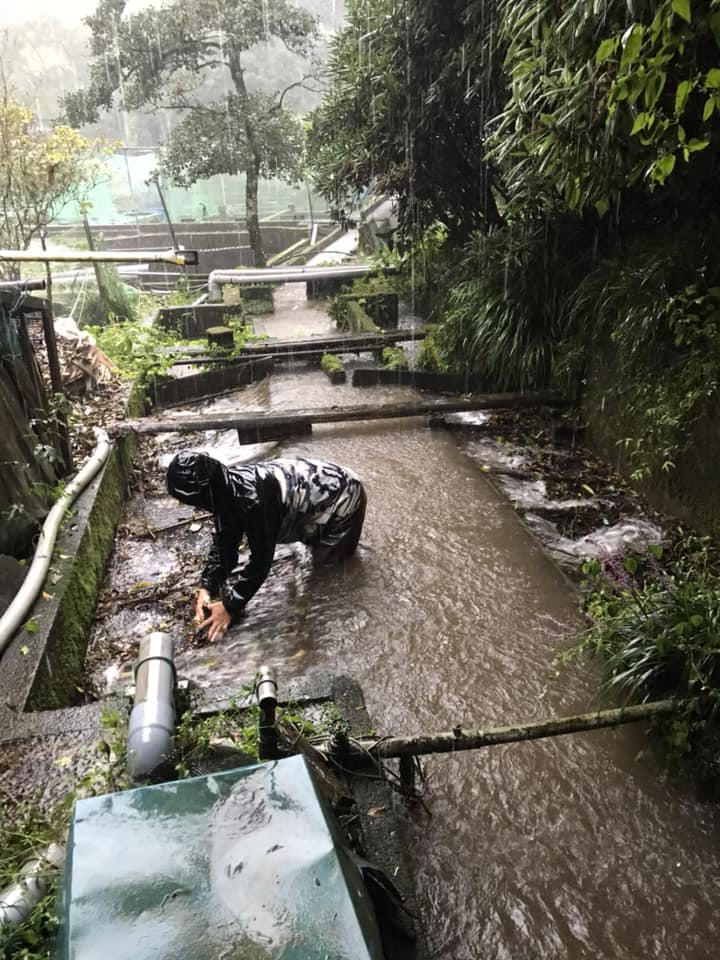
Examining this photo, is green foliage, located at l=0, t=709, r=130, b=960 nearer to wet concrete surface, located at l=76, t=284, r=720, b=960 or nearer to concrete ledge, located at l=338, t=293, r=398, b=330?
wet concrete surface, located at l=76, t=284, r=720, b=960

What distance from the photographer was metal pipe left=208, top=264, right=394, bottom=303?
15.1 meters

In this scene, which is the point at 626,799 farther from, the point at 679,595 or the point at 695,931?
the point at 679,595

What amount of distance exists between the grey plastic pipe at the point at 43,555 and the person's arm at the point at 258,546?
3.68 ft

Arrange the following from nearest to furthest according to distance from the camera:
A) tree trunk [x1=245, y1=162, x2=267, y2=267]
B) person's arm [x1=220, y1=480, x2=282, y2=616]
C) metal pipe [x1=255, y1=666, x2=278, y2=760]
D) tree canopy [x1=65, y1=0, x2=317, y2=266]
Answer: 1. metal pipe [x1=255, y1=666, x2=278, y2=760]
2. person's arm [x1=220, y1=480, x2=282, y2=616]
3. tree canopy [x1=65, y1=0, x2=317, y2=266]
4. tree trunk [x1=245, y1=162, x2=267, y2=267]

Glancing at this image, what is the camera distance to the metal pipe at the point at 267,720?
7.19 ft

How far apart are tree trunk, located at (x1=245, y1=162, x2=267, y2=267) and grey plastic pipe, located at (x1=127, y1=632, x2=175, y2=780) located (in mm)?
19183

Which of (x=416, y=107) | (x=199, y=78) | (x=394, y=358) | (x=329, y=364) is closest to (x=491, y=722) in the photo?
(x=394, y=358)

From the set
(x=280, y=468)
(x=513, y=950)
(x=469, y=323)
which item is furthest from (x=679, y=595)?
(x=469, y=323)

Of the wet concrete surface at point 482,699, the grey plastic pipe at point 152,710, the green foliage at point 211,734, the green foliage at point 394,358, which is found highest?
the grey plastic pipe at point 152,710

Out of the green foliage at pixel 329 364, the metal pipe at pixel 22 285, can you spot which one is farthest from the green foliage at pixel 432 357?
the metal pipe at pixel 22 285

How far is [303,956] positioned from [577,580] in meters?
3.95

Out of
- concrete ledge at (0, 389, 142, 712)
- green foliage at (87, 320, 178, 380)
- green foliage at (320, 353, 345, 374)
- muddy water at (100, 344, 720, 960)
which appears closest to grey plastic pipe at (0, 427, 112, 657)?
concrete ledge at (0, 389, 142, 712)

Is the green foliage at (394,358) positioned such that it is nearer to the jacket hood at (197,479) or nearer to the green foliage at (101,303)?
the green foliage at (101,303)

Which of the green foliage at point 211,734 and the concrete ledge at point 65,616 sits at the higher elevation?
the green foliage at point 211,734
